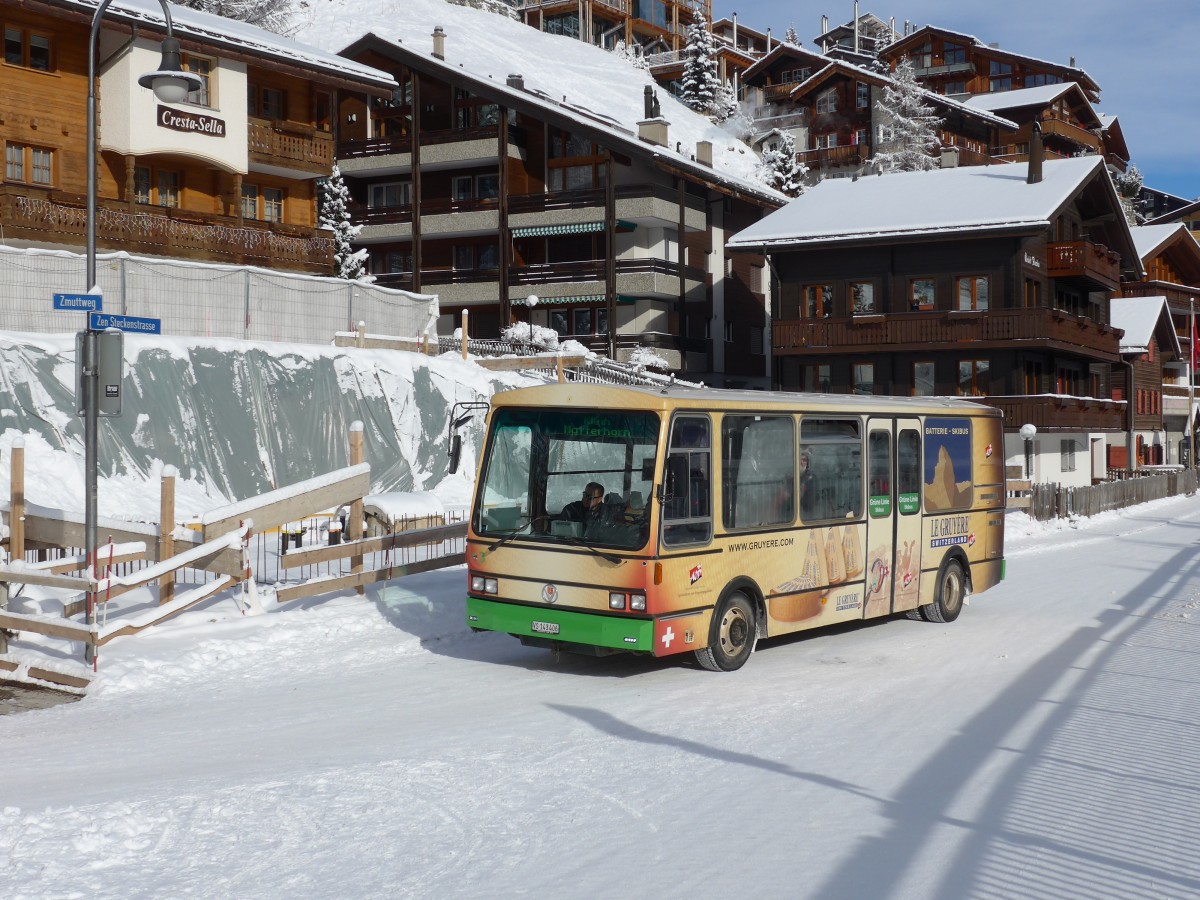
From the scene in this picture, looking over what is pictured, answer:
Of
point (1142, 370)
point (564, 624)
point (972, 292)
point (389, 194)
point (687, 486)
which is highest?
point (389, 194)

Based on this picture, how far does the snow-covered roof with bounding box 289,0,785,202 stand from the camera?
7675cm

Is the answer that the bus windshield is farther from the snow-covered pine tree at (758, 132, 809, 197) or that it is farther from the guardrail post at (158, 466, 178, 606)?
the snow-covered pine tree at (758, 132, 809, 197)

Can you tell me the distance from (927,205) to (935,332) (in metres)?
5.16

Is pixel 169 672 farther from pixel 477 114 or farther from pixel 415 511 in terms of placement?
pixel 477 114

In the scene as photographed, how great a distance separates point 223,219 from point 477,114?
21.5m

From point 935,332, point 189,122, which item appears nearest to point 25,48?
point 189,122

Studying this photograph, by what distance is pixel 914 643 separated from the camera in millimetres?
14883

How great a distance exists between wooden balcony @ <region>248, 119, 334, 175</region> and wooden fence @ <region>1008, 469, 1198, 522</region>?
24.1 meters

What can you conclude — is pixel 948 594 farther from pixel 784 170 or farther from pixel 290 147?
pixel 784 170

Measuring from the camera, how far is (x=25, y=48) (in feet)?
113

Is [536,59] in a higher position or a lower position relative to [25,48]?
higher

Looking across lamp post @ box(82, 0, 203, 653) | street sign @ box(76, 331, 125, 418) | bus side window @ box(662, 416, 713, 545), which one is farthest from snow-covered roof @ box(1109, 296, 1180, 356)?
street sign @ box(76, 331, 125, 418)

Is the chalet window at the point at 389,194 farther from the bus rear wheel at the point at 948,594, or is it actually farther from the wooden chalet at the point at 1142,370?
the bus rear wheel at the point at 948,594

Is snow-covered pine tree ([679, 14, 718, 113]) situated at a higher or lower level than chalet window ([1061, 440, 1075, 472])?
higher
